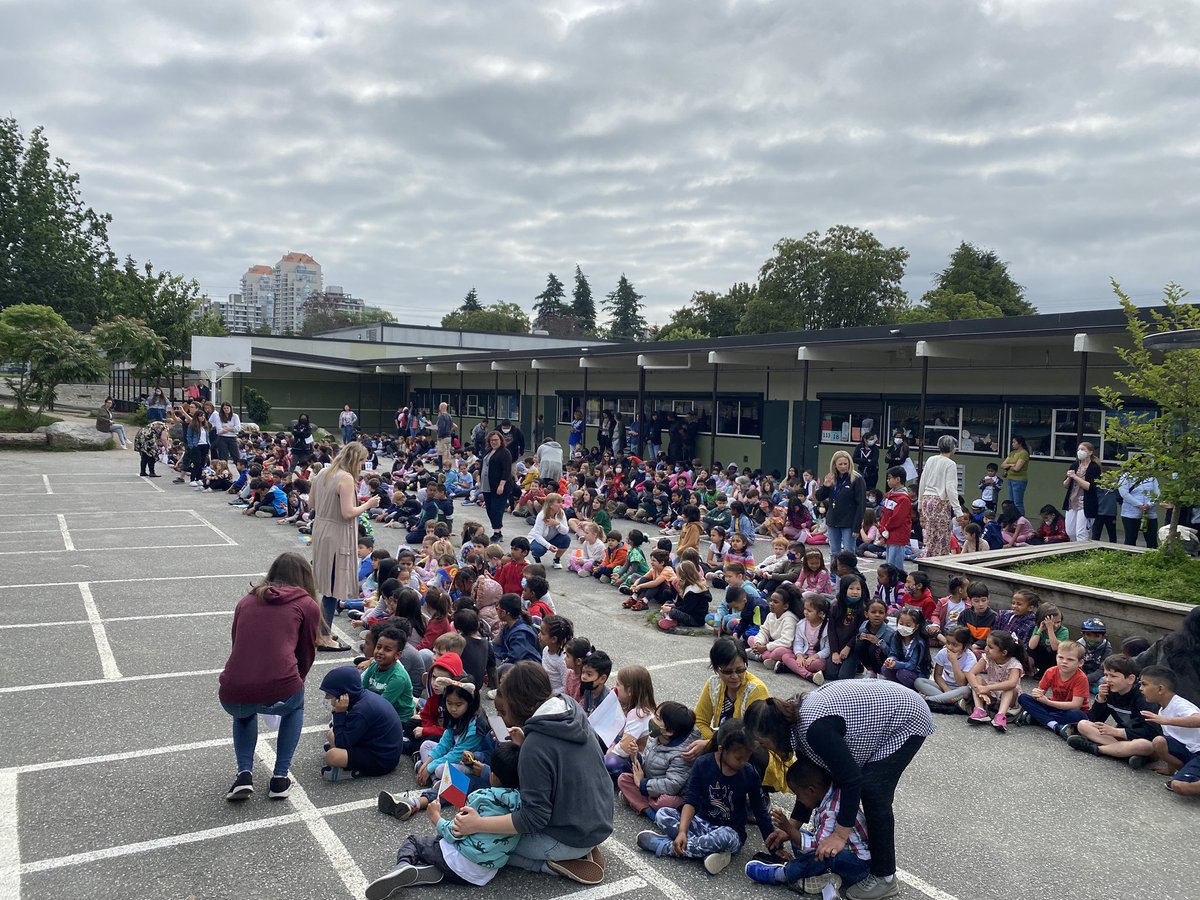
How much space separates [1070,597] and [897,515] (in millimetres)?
2167

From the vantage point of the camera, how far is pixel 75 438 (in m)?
28.5

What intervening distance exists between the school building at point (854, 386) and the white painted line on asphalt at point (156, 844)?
12140 millimetres

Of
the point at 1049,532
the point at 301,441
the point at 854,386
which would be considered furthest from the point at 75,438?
the point at 1049,532

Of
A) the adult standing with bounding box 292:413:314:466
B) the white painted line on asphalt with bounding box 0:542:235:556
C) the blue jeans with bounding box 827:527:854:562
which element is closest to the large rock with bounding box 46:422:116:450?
the adult standing with bounding box 292:413:314:466

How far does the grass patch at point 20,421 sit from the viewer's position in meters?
30.2

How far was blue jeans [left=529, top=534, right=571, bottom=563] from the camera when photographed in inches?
496

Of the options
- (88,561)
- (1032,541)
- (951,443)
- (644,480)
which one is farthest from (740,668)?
(644,480)

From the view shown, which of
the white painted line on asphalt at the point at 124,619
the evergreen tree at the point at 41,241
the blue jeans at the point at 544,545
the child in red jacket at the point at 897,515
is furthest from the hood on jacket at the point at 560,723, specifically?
the evergreen tree at the point at 41,241

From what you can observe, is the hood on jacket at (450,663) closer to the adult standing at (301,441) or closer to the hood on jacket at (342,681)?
the hood on jacket at (342,681)

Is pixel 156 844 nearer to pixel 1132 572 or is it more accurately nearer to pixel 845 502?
pixel 845 502

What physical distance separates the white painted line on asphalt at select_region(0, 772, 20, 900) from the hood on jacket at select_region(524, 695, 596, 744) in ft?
8.31

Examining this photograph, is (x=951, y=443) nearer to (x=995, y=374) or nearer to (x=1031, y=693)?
(x=1031, y=693)

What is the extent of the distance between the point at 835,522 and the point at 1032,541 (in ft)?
13.4

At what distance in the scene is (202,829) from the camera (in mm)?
4648
